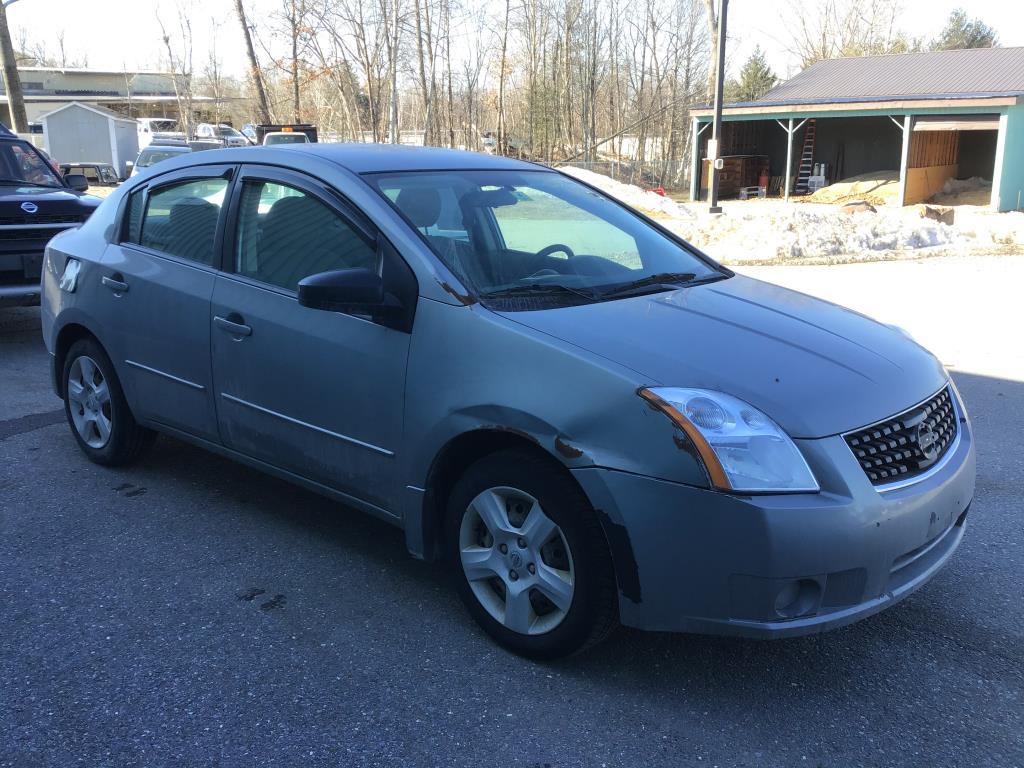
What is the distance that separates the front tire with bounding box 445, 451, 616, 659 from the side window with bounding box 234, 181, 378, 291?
1024 millimetres

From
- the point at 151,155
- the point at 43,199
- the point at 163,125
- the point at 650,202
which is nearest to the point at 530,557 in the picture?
the point at 43,199

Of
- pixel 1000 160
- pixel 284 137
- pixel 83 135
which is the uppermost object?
pixel 83 135

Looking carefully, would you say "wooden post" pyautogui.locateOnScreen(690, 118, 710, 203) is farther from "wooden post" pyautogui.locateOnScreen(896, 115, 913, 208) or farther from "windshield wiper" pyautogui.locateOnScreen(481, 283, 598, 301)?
"windshield wiper" pyautogui.locateOnScreen(481, 283, 598, 301)

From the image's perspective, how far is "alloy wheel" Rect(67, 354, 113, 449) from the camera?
197 inches

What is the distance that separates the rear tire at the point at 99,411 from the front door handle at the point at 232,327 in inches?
41.2

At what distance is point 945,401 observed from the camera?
3455 millimetres

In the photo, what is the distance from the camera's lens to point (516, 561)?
3178 millimetres

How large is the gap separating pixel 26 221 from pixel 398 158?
18.9 feet

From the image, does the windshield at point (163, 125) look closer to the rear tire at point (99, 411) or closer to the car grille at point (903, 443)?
the rear tire at point (99, 411)

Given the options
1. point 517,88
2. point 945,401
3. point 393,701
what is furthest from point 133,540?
point 517,88

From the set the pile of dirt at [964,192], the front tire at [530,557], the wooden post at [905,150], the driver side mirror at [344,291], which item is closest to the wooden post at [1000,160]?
the wooden post at [905,150]

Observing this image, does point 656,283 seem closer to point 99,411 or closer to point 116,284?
point 116,284

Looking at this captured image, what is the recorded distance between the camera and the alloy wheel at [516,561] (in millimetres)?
3066

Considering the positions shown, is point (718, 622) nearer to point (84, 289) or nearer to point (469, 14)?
point (84, 289)
